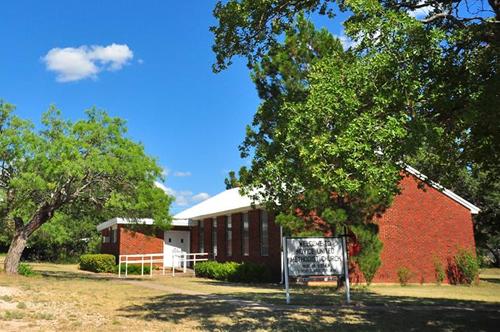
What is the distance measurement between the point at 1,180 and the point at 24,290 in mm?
9090

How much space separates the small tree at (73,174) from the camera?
22594 mm

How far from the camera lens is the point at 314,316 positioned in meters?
12.1

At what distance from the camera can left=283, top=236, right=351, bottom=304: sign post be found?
15164 mm

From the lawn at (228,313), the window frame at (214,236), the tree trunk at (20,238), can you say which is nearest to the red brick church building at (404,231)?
the window frame at (214,236)

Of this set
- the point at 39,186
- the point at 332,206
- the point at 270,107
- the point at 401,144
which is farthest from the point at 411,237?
the point at 401,144

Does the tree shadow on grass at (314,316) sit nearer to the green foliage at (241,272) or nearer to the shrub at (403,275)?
the shrub at (403,275)

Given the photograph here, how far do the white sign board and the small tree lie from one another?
10.2m

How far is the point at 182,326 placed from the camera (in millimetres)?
10539

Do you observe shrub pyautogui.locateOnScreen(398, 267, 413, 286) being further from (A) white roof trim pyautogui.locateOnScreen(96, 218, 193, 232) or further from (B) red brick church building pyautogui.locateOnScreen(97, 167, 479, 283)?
(A) white roof trim pyautogui.locateOnScreen(96, 218, 193, 232)

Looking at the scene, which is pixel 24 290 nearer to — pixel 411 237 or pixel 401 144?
pixel 401 144

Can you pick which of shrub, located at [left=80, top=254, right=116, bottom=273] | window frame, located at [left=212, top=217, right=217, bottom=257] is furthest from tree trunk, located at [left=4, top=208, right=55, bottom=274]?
window frame, located at [left=212, top=217, right=217, bottom=257]

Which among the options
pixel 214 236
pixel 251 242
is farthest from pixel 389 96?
pixel 214 236

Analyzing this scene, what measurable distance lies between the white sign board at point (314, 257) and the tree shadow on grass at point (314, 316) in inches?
50.0

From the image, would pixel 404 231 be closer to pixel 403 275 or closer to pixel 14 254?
pixel 403 275
